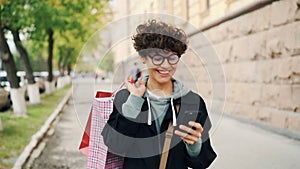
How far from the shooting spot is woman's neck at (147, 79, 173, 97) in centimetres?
168

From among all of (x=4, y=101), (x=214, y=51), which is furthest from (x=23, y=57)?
(x=214, y=51)

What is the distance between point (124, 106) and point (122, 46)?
1.23 feet

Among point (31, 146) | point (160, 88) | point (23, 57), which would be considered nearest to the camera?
point (160, 88)

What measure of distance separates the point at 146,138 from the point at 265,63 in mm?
6138

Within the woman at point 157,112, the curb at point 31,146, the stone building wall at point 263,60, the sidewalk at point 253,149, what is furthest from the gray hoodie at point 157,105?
the curb at point 31,146

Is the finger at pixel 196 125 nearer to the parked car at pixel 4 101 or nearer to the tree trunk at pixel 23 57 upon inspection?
the parked car at pixel 4 101

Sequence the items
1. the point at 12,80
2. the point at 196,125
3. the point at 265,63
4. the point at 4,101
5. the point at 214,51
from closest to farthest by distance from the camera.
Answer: the point at 196,125
the point at 214,51
the point at 265,63
the point at 12,80
the point at 4,101

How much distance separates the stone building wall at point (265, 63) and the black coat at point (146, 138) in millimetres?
3363

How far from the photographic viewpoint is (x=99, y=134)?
5.80 feet

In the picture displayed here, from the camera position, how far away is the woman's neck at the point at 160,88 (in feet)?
5.51

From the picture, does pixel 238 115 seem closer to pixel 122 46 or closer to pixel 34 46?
pixel 122 46

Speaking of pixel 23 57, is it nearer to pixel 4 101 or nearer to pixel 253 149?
pixel 4 101

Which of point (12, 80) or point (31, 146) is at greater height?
point (12, 80)

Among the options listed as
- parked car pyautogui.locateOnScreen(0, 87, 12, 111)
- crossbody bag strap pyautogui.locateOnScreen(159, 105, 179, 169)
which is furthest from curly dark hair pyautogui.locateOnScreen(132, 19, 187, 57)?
parked car pyautogui.locateOnScreen(0, 87, 12, 111)
